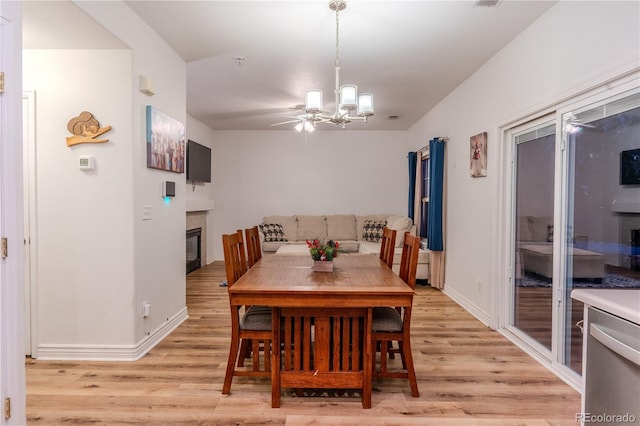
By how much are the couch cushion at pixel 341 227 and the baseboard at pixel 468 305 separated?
220 centimetres

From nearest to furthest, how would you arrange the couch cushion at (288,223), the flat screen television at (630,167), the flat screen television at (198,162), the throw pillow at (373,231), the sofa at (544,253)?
the flat screen television at (630,167) → the sofa at (544,253) → the flat screen television at (198,162) → the throw pillow at (373,231) → the couch cushion at (288,223)

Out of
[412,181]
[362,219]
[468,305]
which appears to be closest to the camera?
[468,305]

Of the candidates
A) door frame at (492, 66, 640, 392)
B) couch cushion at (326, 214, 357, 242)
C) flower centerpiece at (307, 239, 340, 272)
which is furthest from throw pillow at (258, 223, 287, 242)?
door frame at (492, 66, 640, 392)

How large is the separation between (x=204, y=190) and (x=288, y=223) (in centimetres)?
167

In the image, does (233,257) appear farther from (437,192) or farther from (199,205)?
(199,205)

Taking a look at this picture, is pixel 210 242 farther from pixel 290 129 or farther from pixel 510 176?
pixel 510 176

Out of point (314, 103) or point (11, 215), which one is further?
point (314, 103)

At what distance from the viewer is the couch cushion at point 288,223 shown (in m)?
6.36

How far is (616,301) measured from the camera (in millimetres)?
1288

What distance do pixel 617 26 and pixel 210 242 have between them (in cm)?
627

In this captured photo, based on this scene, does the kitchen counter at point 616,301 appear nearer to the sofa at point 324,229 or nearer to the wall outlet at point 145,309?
the wall outlet at point 145,309

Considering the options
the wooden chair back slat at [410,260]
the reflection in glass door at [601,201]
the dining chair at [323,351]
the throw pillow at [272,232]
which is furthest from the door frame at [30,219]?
the reflection in glass door at [601,201]

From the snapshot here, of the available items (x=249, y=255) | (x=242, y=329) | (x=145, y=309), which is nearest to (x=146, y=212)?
(x=145, y=309)

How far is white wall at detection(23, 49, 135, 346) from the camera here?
2543 millimetres
